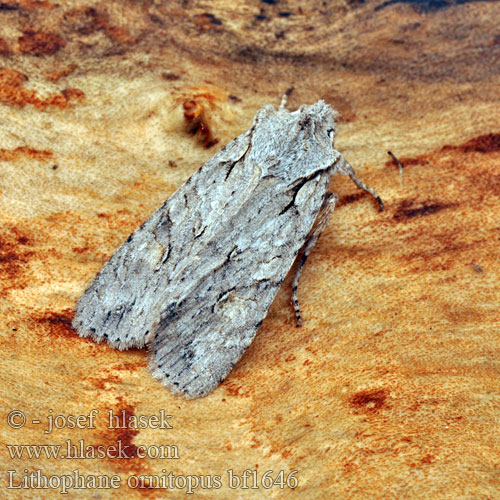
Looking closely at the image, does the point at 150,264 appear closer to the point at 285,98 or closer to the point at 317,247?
the point at 317,247

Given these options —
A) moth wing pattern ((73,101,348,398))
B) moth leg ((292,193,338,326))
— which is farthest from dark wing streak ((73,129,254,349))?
moth leg ((292,193,338,326))

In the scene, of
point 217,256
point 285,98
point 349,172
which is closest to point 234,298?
point 217,256

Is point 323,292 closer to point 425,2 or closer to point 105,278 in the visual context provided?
point 105,278

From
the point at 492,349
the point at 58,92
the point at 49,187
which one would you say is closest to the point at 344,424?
the point at 492,349

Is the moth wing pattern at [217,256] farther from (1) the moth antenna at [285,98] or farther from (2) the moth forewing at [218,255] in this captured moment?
(1) the moth antenna at [285,98]

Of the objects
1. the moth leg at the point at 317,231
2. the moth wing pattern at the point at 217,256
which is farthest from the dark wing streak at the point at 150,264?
the moth leg at the point at 317,231

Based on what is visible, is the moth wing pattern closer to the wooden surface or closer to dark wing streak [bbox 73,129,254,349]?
dark wing streak [bbox 73,129,254,349]
